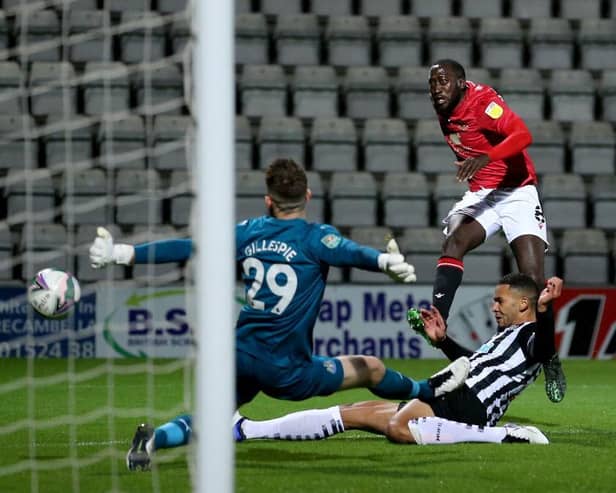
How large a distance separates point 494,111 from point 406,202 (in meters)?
5.68

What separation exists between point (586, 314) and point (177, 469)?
780cm

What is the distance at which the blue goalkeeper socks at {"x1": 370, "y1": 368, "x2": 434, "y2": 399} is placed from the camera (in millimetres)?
5293

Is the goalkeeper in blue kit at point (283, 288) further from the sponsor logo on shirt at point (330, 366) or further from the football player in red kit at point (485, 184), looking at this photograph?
the football player in red kit at point (485, 184)

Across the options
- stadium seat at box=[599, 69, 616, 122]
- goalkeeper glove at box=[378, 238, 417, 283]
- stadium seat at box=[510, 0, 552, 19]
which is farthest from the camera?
stadium seat at box=[510, 0, 552, 19]

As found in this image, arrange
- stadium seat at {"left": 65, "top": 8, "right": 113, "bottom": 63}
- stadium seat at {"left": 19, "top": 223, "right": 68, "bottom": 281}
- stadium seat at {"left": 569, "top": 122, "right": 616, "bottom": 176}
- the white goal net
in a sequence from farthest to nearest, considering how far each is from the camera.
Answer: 1. stadium seat at {"left": 65, "top": 8, "right": 113, "bottom": 63}
2. stadium seat at {"left": 569, "top": 122, "right": 616, "bottom": 176}
3. stadium seat at {"left": 19, "top": 223, "right": 68, "bottom": 281}
4. the white goal net

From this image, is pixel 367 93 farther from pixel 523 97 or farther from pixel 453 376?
pixel 453 376

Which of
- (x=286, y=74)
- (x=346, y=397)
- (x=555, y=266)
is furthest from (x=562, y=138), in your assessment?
(x=346, y=397)

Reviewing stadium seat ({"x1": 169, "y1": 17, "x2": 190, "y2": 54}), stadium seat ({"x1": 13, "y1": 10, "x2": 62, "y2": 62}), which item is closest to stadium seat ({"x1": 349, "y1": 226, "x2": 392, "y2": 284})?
stadium seat ({"x1": 169, "y1": 17, "x2": 190, "y2": 54})

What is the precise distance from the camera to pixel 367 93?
46.1ft

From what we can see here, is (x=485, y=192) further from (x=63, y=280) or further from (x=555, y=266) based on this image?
(x=555, y=266)

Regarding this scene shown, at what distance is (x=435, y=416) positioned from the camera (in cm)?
554

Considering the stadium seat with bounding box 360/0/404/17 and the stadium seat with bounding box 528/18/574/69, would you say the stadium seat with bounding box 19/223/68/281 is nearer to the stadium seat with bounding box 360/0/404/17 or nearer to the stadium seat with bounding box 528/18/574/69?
the stadium seat with bounding box 360/0/404/17

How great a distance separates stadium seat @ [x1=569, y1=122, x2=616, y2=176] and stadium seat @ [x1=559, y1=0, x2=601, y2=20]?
2.34 m

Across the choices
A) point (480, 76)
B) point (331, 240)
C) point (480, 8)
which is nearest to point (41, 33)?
point (480, 76)
